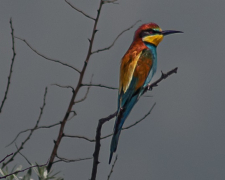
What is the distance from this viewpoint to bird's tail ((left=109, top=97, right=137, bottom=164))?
3889mm

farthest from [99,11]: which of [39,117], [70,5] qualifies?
[39,117]

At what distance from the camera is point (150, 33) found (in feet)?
17.4

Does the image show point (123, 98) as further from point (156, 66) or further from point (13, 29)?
point (13, 29)

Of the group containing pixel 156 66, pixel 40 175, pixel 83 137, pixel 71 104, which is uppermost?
pixel 156 66

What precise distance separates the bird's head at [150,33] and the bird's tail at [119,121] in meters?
1.04

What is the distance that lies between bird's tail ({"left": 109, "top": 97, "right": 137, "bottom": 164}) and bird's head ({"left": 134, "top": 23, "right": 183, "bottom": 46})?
104cm

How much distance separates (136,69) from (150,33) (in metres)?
0.69

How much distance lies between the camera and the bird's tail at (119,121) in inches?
153

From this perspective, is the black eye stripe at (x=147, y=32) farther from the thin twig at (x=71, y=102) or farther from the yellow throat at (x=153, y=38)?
the thin twig at (x=71, y=102)

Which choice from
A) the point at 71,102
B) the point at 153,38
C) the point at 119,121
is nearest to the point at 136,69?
the point at 153,38

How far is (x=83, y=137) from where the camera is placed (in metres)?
3.45

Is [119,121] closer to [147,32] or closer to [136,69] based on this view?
[136,69]

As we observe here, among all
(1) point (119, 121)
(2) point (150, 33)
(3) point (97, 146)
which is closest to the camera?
(3) point (97, 146)

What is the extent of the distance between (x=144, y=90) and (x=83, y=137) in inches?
55.6
